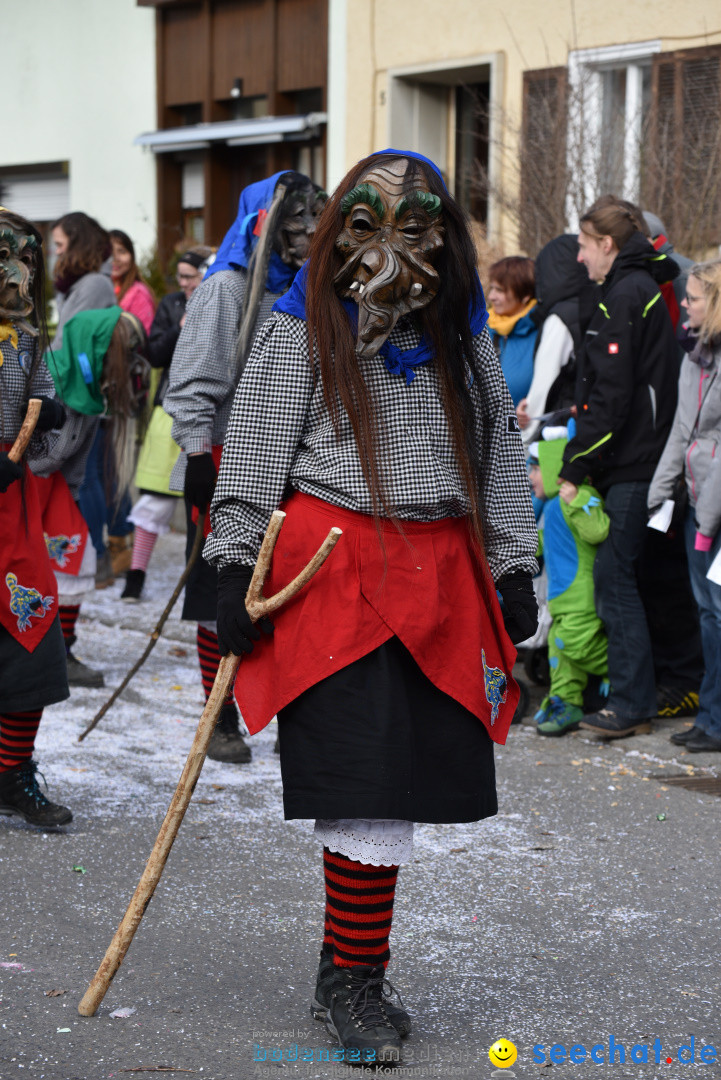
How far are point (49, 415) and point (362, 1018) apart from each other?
2396 millimetres

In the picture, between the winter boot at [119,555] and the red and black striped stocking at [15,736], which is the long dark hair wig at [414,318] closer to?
the red and black striped stocking at [15,736]

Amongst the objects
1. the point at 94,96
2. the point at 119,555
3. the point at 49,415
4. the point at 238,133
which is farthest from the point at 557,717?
the point at 94,96

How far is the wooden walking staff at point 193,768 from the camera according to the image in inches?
117

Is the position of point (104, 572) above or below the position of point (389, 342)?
below

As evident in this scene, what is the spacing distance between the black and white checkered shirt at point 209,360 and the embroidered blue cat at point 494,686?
7.17 feet

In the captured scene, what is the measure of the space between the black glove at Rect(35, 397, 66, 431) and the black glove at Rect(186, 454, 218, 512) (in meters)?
0.53

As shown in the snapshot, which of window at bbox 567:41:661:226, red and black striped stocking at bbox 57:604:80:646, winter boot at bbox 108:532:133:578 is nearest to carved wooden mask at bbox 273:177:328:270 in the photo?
red and black striped stocking at bbox 57:604:80:646

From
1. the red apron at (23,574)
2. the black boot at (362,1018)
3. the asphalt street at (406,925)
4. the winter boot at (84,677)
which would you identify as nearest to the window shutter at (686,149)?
the asphalt street at (406,925)

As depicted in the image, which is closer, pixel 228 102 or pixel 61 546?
pixel 61 546

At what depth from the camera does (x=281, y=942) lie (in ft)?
12.1

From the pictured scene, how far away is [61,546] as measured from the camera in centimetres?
586

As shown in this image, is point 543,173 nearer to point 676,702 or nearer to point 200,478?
point 676,702

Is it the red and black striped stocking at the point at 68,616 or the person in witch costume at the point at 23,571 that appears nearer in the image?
the person in witch costume at the point at 23,571

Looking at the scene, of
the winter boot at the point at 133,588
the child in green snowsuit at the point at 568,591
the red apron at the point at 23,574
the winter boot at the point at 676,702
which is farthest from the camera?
the winter boot at the point at 133,588
